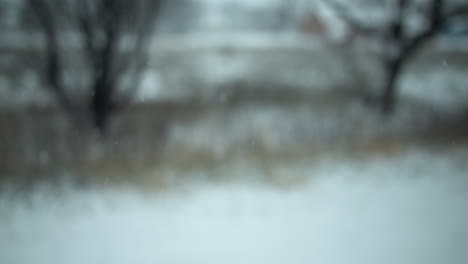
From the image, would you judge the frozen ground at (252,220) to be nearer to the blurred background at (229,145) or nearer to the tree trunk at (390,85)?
the blurred background at (229,145)

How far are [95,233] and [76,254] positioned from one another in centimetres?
30

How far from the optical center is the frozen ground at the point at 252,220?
12.5 ft

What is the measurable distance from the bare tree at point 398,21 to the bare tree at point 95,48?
3.34 m

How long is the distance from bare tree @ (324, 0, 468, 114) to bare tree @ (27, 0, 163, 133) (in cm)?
334

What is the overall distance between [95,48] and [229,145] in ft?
8.17

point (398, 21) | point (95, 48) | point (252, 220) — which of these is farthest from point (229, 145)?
point (398, 21)

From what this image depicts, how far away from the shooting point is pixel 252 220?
422cm

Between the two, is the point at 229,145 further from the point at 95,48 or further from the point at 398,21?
the point at 398,21

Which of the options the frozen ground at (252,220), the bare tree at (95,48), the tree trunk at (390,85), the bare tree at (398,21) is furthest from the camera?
the tree trunk at (390,85)

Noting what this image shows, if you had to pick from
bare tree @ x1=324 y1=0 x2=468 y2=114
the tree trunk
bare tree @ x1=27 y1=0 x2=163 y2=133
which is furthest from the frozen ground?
bare tree @ x1=324 y1=0 x2=468 y2=114

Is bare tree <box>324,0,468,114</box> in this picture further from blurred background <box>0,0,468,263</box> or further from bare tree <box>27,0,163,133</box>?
bare tree <box>27,0,163,133</box>

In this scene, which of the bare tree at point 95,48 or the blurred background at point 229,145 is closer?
the blurred background at point 229,145

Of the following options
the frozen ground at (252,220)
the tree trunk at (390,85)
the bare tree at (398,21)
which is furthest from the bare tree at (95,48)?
the tree trunk at (390,85)

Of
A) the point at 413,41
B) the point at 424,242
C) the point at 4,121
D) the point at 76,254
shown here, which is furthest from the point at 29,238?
the point at 413,41
